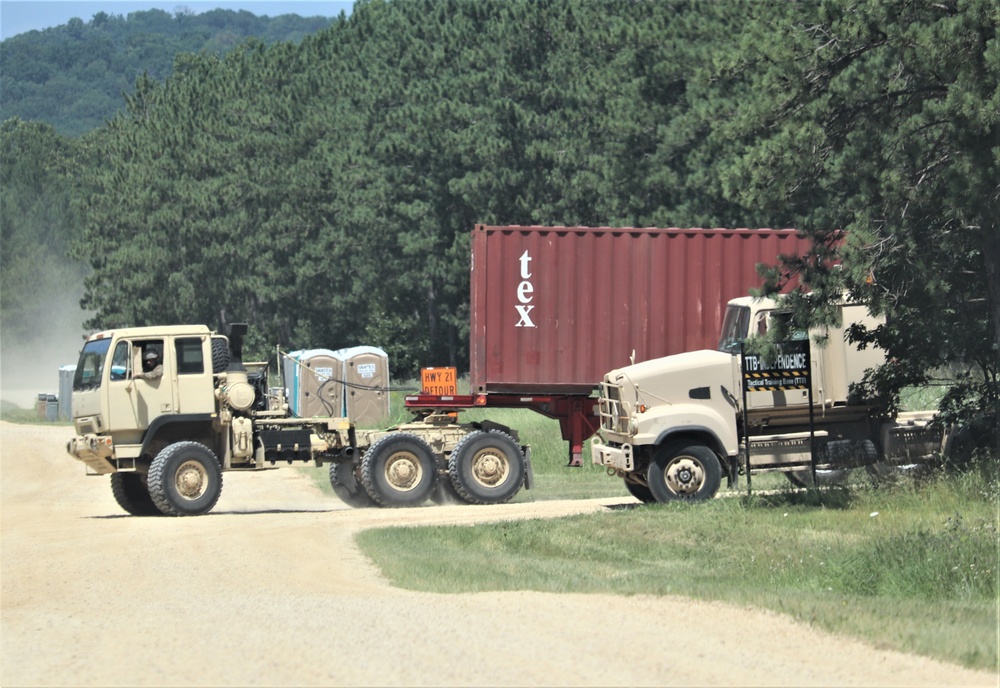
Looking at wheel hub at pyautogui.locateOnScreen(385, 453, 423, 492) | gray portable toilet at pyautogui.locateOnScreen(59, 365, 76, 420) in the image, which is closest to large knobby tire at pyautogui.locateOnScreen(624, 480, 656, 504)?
wheel hub at pyautogui.locateOnScreen(385, 453, 423, 492)

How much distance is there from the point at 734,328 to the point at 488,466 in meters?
4.63

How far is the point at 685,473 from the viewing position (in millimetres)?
18016

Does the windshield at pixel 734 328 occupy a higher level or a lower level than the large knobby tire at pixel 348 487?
higher

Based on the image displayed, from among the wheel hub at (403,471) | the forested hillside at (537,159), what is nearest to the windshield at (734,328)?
the forested hillside at (537,159)

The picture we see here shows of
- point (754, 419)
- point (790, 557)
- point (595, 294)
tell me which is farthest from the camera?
point (595, 294)

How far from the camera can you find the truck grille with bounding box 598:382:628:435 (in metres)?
18.3

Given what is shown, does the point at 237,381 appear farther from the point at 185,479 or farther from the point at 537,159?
the point at 537,159

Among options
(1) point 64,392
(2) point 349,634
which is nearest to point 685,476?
(2) point 349,634

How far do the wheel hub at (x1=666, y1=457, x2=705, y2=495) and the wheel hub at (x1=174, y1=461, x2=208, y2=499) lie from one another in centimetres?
674

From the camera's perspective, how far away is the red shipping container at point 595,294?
842 inches

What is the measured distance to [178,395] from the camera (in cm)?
2002

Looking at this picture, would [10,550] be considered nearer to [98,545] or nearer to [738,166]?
[98,545]

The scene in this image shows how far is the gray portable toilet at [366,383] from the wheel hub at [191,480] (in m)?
16.6

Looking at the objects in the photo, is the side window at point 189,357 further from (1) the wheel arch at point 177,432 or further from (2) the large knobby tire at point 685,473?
(2) the large knobby tire at point 685,473
